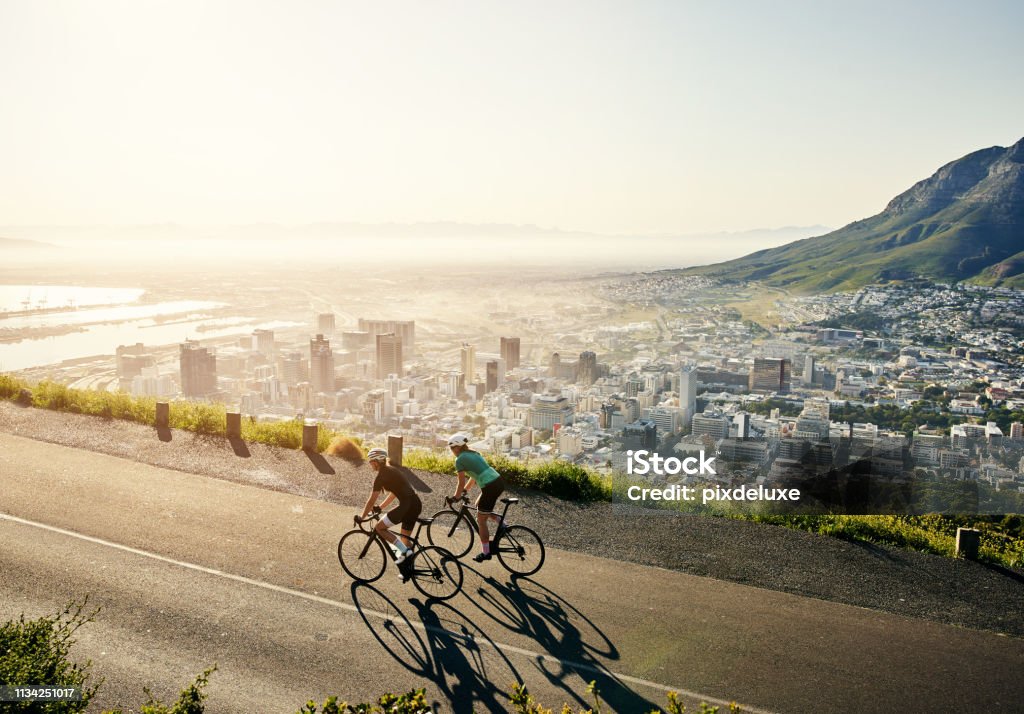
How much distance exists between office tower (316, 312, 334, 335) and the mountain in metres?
14.8

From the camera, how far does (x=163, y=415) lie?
1541cm

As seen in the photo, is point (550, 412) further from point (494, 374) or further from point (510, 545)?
point (510, 545)

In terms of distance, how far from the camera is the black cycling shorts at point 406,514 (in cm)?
873

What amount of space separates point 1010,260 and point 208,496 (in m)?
26.9

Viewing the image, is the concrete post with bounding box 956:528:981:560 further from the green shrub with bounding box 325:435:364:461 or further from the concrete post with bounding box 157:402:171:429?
the concrete post with bounding box 157:402:171:429

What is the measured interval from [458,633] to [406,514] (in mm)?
→ 1689

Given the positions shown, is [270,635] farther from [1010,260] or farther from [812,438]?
[1010,260]

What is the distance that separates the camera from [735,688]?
21.8ft

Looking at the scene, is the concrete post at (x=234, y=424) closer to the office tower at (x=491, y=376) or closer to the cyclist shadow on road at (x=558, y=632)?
the office tower at (x=491, y=376)

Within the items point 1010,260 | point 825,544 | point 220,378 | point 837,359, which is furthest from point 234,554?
point 1010,260

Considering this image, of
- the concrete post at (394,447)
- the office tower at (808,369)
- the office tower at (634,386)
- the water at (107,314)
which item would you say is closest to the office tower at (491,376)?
the office tower at (634,386)

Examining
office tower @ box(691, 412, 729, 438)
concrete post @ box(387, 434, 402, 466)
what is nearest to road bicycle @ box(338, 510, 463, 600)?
concrete post @ box(387, 434, 402, 466)

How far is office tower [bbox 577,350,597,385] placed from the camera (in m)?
17.8

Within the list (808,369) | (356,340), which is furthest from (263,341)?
(808,369)
